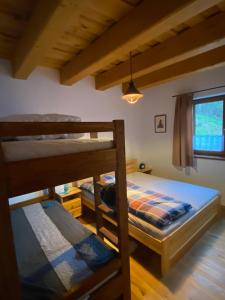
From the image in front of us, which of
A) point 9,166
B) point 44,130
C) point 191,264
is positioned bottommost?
point 191,264

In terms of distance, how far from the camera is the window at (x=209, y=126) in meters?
3.03

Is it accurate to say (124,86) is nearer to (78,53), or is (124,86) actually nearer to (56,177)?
(78,53)

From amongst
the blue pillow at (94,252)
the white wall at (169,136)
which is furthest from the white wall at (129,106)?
the blue pillow at (94,252)

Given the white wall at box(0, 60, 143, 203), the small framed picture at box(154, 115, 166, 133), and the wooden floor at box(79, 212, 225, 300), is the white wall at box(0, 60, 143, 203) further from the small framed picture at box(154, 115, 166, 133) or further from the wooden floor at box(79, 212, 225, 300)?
the wooden floor at box(79, 212, 225, 300)

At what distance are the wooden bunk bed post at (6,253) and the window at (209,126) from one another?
10.9 feet

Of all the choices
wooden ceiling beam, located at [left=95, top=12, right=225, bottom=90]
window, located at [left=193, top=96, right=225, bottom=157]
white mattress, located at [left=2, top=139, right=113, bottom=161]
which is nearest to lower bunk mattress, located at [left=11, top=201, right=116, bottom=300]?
white mattress, located at [left=2, top=139, right=113, bottom=161]

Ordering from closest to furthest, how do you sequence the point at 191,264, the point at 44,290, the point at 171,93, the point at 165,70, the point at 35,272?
1. the point at 44,290
2. the point at 35,272
3. the point at 191,264
4. the point at 165,70
5. the point at 171,93

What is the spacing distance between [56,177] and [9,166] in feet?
0.83

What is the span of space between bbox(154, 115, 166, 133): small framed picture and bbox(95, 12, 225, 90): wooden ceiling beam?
4.99ft

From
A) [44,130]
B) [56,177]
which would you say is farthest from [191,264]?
[44,130]

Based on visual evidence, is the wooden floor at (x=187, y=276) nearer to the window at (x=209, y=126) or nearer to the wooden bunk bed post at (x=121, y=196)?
the wooden bunk bed post at (x=121, y=196)

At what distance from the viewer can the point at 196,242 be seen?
2.25 m

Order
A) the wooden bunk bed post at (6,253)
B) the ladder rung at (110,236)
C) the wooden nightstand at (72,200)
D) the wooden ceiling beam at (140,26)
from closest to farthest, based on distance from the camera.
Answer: the wooden bunk bed post at (6,253) → the wooden ceiling beam at (140,26) → the ladder rung at (110,236) → the wooden nightstand at (72,200)

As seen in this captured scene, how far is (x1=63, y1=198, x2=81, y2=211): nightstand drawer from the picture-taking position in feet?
9.06
